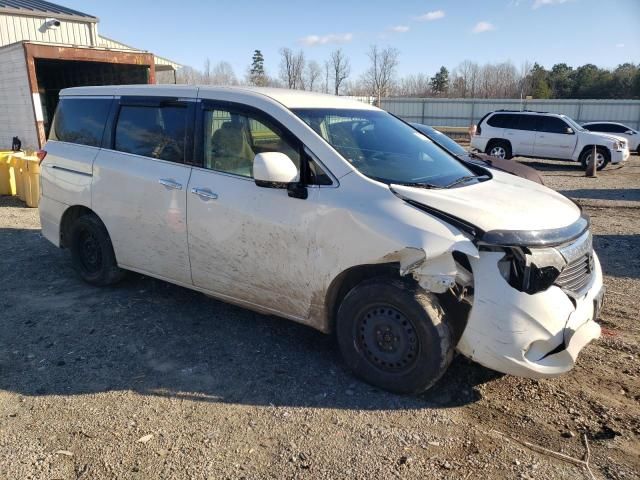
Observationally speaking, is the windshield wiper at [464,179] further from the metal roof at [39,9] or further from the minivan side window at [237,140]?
the metal roof at [39,9]

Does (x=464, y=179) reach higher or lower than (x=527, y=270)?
higher

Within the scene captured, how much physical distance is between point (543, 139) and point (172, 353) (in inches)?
668

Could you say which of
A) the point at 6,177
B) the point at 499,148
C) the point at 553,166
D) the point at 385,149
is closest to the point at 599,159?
the point at 553,166

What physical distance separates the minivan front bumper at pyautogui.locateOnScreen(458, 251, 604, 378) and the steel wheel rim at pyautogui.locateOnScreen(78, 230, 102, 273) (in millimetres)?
3749

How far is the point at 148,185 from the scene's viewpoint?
435 centimetres

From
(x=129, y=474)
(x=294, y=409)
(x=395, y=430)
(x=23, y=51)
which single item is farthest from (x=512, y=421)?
(x=23, y=51)

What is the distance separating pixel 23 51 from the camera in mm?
11422

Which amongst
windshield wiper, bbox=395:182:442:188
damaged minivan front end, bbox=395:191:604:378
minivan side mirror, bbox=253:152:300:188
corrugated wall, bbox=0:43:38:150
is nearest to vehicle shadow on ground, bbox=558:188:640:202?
windshield wiper, bbox=395:182:442:188

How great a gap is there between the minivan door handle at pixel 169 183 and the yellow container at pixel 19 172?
6792 millimetres

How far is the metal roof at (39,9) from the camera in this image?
1817 centimetres

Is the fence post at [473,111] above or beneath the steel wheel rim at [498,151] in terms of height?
above

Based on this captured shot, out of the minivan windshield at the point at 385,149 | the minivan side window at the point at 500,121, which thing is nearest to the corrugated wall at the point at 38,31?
the minivan side window at the point at 500,121

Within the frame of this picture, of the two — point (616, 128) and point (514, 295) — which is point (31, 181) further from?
point (616, 128)

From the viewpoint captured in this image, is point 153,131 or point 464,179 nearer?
point 464,179
